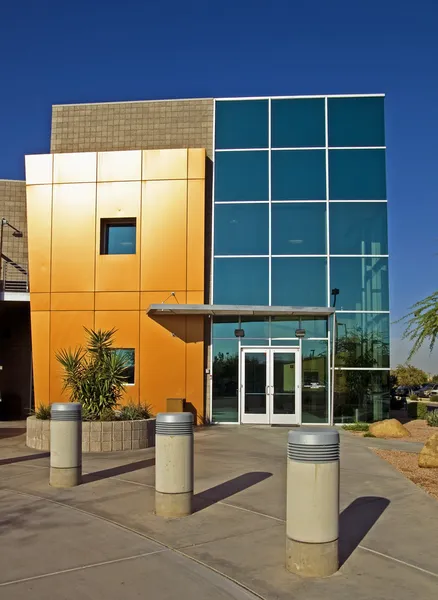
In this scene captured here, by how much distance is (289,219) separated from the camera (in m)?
20.9

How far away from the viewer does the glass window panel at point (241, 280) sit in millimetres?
20625

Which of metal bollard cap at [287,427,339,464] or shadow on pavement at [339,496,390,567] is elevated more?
metal bollard cap at [287,427,339,464]

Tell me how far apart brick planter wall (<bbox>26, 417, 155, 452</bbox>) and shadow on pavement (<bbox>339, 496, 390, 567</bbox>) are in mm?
6014

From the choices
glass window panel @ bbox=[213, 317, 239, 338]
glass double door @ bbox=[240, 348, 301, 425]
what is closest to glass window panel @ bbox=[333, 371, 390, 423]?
glass double door @ bbox=[240, 348, 301, 425]

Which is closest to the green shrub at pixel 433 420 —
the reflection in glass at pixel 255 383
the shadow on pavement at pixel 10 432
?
the reflection in glass at pixel 255 383

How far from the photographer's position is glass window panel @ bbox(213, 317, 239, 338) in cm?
2059

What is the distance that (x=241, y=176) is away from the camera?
21250mm

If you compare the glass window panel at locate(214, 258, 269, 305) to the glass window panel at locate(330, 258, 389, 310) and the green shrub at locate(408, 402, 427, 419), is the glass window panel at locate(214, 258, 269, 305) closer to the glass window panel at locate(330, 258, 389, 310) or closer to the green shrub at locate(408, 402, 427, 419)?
the glass window panel at locate(330, 258, 389, 310)

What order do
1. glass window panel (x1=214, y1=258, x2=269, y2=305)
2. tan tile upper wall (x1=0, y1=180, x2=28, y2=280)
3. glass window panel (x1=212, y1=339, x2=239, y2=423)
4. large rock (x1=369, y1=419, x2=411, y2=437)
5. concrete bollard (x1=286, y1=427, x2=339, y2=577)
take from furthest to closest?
tan tile upper wall (x1=0, y1=180, x2=28, y2=280) → glass window panel (x1=214, y1=258, x2=269, y2=305) → glass window panel (x1=212, y1=339, x2=239, y2=423) → large rock (x1=369, y1=419, x2=411, y2=437) → concrete bollard (x1=286, y1=427, x2=339, y2=577)

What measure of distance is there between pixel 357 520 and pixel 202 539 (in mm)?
2153

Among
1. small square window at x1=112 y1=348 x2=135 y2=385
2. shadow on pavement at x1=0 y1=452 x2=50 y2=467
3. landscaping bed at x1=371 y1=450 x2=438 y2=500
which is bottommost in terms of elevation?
shadow on pavement at x1=0 y1=452 x2=50 y2=467

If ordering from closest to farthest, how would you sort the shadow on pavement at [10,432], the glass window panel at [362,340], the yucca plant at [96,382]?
the yucca plant at [96,382], the shadow on pavement at [10,432], the glass window panel at [362,340]

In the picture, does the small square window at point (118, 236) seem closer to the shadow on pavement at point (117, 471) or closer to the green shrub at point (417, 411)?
the shadow on pavement at point (117, 471)

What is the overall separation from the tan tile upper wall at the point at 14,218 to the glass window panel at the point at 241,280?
7.58 meters
